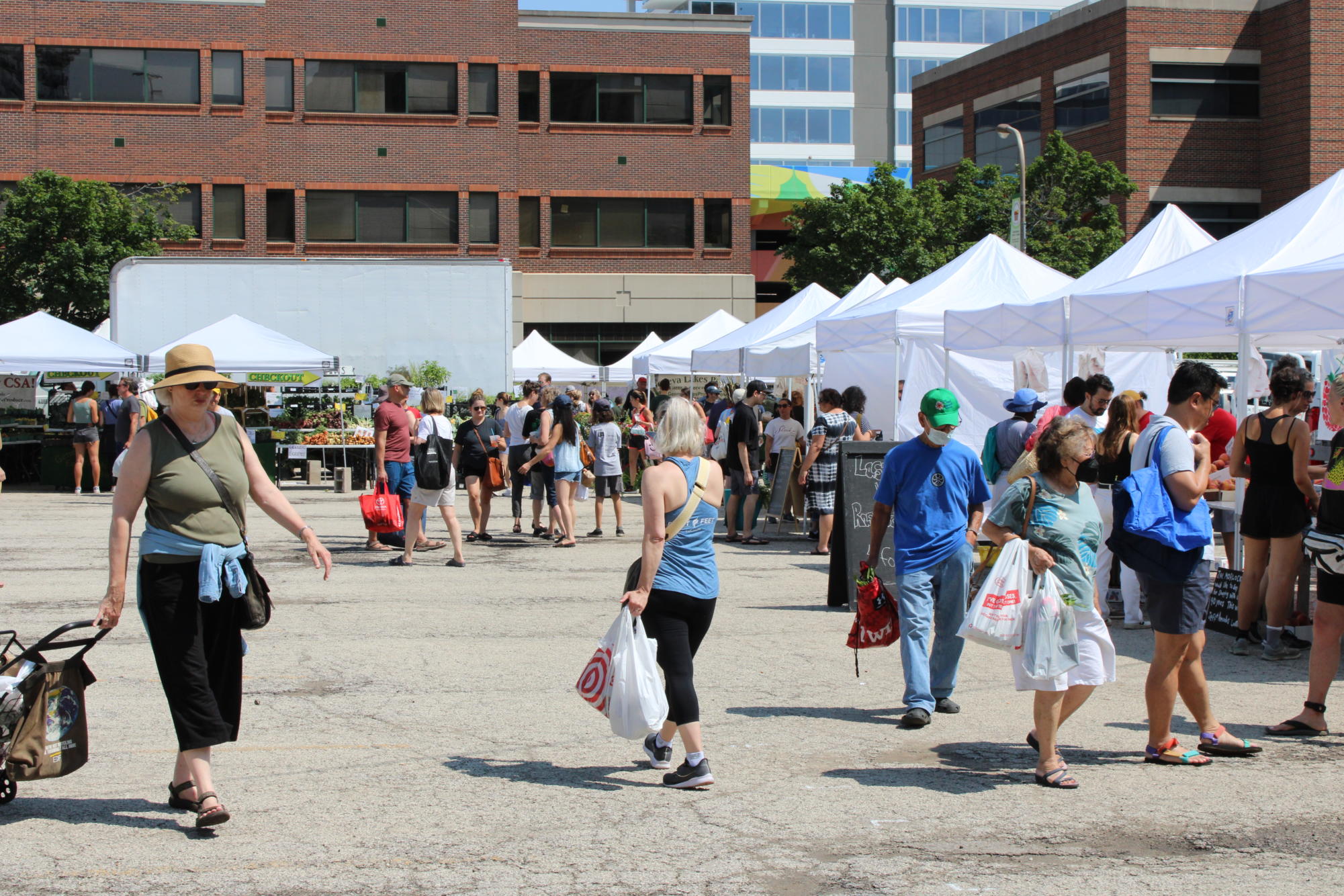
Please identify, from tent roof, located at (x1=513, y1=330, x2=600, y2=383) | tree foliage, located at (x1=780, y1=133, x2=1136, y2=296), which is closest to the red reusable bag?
tent roof, located at (x1=513, y1=330, x2=600, y2=383)

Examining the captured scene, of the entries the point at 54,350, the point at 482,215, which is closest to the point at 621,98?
the point at 482,215

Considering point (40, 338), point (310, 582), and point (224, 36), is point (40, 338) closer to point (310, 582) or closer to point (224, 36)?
point (310, 582)

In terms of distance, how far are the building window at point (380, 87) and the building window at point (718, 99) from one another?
8200 mm

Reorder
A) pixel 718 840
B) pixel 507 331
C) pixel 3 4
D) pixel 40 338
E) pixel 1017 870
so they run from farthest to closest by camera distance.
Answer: pixel 3 4, pixel 507 331, pixel 40 338, pixel 718 840, pixel 1017 870

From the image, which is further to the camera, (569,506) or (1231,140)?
(1231,140)

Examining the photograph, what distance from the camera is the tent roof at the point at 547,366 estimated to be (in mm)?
34062

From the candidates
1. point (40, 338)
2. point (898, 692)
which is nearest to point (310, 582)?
point (898, 692)

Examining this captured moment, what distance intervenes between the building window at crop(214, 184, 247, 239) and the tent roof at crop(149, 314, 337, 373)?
1721cm

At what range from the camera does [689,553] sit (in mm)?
5684

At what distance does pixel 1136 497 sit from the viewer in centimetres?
598

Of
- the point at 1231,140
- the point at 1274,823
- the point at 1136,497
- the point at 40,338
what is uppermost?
the point at 1231,140

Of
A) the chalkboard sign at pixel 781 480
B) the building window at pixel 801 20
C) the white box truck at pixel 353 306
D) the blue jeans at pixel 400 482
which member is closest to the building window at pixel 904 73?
the building window at pixel 801 20

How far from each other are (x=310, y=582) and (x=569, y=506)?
3.73 meters

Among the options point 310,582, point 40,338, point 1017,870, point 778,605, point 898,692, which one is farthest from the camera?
point 40,338
